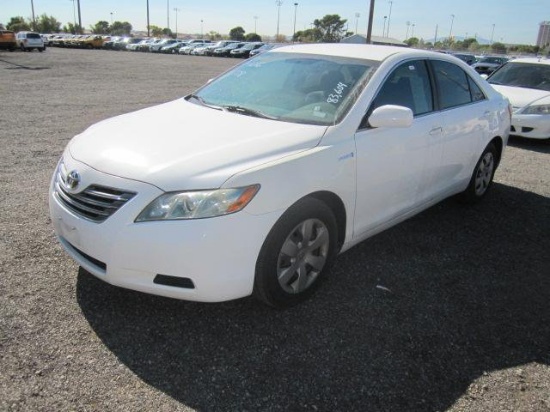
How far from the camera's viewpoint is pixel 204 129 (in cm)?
323

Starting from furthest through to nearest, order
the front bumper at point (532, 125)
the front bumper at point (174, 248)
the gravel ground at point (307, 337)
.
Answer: the front bumper at point (532, 125), the front bumper at point (174, 248), the gravel ground at point (307, 337)

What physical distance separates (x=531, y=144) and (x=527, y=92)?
39.4 inches

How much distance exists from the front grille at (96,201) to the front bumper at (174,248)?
0.03m

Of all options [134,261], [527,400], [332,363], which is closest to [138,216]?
[134,261]

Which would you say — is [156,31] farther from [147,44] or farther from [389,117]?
[389,117]

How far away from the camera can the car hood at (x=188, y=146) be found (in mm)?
2664

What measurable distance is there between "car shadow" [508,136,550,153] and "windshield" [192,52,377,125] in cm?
638

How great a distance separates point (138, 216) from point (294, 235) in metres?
0.96

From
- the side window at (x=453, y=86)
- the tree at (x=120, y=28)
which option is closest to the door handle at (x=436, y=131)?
the side window at (x=453, y=86)

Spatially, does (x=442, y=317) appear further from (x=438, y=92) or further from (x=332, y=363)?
(x=438, y=92)

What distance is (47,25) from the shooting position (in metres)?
104

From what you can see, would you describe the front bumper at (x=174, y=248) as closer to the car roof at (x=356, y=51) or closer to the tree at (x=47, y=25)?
the car roof at (x=356, y=51)

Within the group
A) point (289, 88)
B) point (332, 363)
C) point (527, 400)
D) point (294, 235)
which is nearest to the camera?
point (527, 400)

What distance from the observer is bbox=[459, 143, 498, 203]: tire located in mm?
5182
